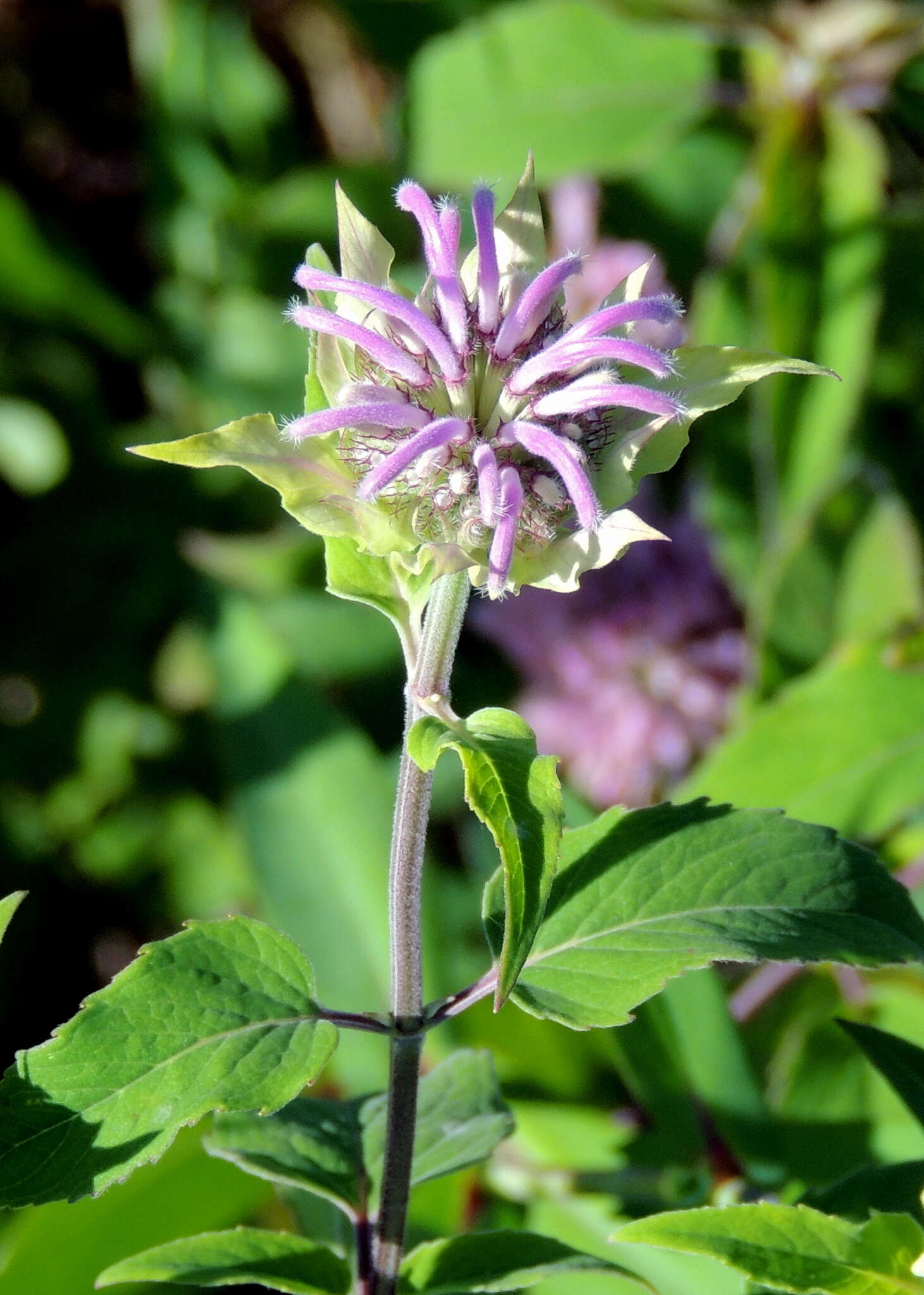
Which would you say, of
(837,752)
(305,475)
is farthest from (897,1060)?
(837,752)

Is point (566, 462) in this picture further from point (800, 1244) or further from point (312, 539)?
point (312, 539)

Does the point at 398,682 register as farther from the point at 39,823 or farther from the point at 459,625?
the point at 459,625

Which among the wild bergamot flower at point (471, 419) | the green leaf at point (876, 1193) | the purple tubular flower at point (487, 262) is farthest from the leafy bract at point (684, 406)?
the green leaf at point (876, 1193)

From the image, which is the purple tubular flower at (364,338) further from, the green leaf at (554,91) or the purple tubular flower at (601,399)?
the green leaf at (554,91)

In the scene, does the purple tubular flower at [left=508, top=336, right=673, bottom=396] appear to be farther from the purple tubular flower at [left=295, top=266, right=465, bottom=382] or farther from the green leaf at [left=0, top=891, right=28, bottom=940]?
the green leaf at [left=0, top=891, right=28, bottom=940]

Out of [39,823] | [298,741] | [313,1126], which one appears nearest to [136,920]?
[39,823]

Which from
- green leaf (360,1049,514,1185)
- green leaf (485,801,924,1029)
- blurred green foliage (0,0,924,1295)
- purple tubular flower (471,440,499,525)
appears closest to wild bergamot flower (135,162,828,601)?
purple tubular flower (471,440,499,525)
